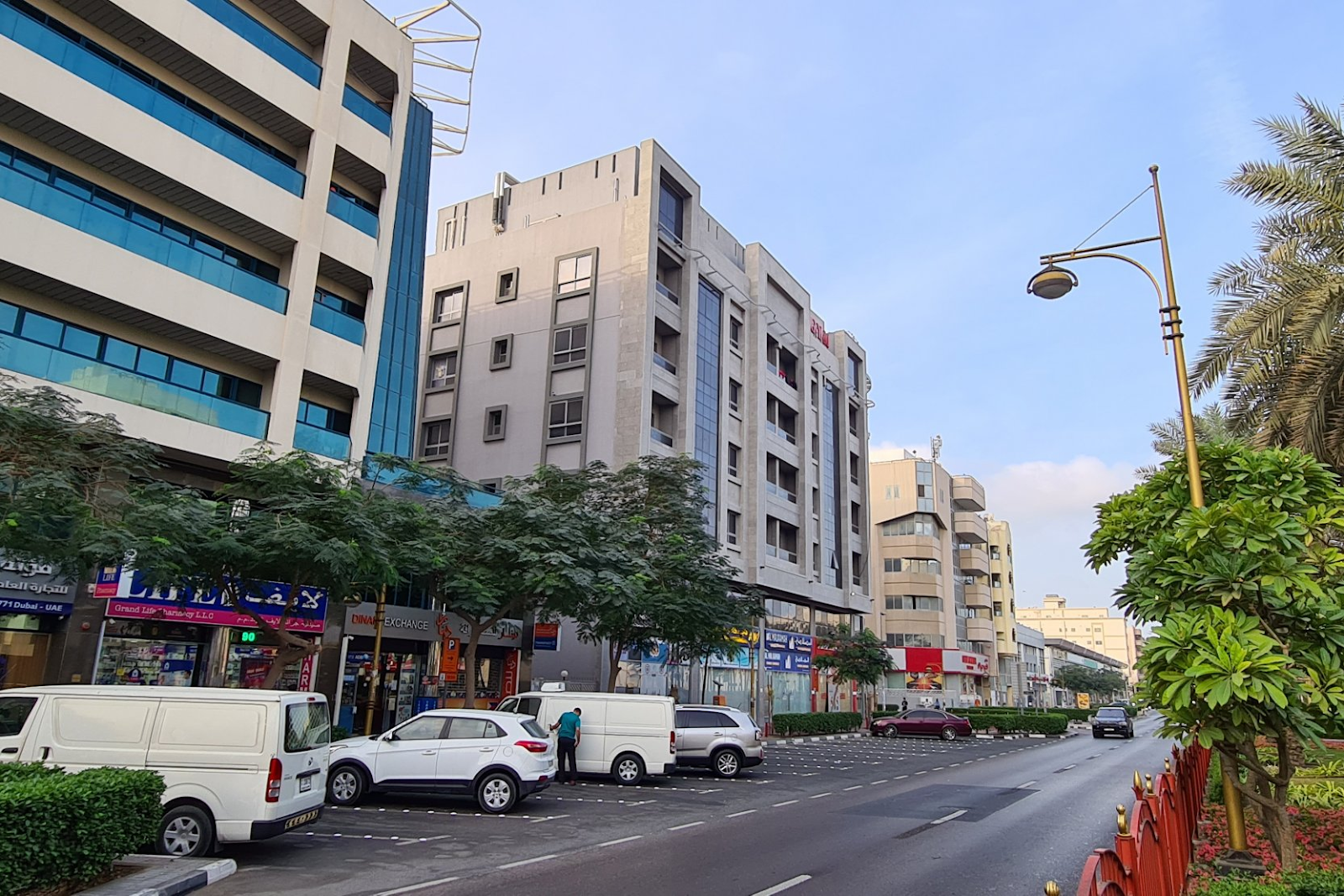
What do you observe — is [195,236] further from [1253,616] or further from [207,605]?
[1253,616]

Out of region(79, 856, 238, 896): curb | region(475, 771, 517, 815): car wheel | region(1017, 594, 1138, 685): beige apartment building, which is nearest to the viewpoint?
region(79, 856, 238, 896): curb

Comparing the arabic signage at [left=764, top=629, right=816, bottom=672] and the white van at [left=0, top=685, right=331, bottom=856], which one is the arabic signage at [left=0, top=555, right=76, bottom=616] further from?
the arabic signage at [left=764, top=629, right=816, bottom=672]

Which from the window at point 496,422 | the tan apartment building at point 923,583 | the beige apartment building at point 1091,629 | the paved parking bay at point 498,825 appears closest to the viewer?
the paved parking bay at point 498,825

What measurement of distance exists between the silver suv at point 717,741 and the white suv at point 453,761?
25.7 ft

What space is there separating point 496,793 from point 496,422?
2597cm

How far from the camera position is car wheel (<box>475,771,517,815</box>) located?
1509 centimetres

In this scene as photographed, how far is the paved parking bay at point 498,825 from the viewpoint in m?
10.2

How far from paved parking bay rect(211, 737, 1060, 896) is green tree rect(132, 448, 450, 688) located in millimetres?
4264

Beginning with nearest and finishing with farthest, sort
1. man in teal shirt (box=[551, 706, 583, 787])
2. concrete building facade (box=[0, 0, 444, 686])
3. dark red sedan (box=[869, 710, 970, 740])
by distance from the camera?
man in teal shirt (box=[551, 706, 583, 787]) → concrete building facade (box=[0, 0, 444, 686]) → dark red sedan (box=[869, 710, 970, 740])

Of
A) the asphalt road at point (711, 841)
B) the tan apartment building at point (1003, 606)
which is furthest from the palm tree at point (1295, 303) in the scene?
the tan apartment building at point (1003, 606)

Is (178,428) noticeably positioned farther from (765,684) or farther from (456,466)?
(765,684)

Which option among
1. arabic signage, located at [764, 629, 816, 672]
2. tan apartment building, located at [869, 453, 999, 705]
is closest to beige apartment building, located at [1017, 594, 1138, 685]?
tan apartment building, located at [869, 453, 999, 705]

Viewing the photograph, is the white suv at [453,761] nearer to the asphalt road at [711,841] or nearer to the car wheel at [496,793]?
the car wheel at [496,793]

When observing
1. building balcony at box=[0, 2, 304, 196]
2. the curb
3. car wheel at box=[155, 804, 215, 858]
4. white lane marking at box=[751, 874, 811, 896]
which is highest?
building balcony at box=[0, 2, 304, 196]
